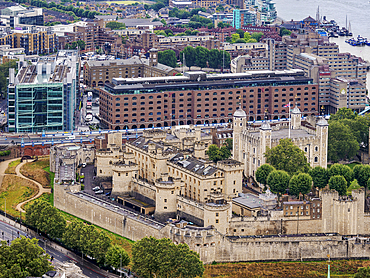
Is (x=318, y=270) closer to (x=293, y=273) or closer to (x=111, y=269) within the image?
(x=293, y=273)

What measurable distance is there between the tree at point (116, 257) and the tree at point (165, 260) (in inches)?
138

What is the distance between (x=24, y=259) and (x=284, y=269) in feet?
158

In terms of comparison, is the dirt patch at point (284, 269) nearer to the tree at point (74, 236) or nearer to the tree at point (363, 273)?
the tree at point (363, 273)

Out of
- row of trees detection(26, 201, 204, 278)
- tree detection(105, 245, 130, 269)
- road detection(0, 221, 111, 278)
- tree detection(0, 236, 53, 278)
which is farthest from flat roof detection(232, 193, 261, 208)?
tree detection(0, 236, 53, 278)

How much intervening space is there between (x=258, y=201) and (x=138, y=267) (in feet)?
120

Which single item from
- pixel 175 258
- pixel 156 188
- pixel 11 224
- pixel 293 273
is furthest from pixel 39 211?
pixel 293 273

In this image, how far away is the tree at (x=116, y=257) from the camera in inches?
6890

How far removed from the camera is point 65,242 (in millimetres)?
186250

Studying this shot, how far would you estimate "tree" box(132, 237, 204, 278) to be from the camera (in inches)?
6599

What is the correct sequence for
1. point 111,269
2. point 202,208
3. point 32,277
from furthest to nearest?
1. point 202,208
2. point 111,269
3. point 32,277

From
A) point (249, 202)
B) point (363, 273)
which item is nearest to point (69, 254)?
point (249, 202)

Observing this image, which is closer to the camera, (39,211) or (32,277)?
(32,277)

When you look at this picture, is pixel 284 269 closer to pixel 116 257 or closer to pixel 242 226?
pixel 242 226

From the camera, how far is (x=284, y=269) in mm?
179875
